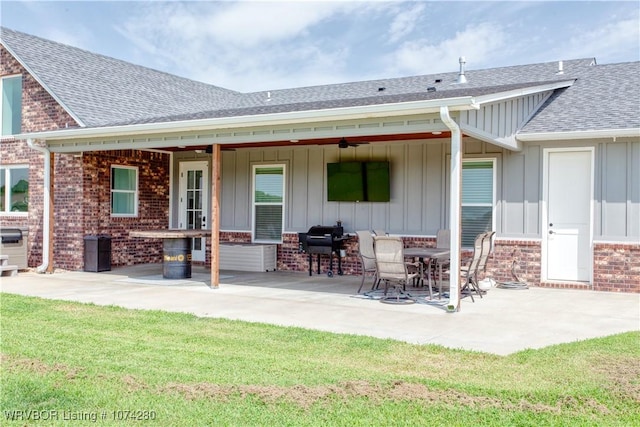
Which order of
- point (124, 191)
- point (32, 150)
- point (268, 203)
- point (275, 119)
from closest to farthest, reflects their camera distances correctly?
point (275, 119), point (32, 150), point (268, 203), point (124, 191)

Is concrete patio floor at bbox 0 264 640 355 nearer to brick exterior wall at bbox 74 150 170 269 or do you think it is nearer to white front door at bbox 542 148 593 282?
white front door at bbox 542 148 593 282

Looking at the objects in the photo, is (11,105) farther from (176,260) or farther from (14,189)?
(176,260)

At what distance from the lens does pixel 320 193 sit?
12867mm

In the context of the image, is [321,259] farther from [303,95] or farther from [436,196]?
[303,95]

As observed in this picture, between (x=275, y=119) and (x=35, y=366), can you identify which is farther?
A: (x=275, y=119)

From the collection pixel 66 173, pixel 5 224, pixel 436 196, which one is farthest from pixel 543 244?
pixel 5 224

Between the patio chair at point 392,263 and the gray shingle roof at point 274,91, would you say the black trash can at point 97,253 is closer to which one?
the gray shingle roof at point 274,91

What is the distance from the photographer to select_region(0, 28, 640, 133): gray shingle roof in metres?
10.7

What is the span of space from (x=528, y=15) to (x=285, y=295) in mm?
11595

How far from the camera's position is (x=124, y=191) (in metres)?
13.9

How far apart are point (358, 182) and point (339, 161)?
70cm

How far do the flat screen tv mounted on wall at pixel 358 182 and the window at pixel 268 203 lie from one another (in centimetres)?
137

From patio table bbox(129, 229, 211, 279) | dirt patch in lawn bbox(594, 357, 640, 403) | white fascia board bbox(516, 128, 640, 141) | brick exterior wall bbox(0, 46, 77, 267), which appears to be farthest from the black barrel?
dirt patch in lawn bbox(594, 357, 640, 403)

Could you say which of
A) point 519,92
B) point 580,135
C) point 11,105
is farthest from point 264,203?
point 580,135
